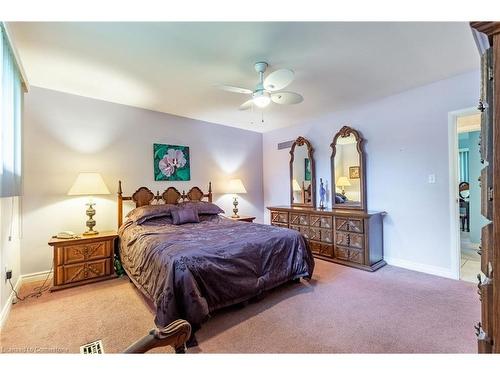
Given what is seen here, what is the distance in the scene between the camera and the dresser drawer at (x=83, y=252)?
9.29ft

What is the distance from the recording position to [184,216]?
3.56 metres

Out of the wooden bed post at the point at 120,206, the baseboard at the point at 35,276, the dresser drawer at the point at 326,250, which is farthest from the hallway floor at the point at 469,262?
the baseboard at the point at 35,276

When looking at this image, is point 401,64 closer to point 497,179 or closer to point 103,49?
point 497,179

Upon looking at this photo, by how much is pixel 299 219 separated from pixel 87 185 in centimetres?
319

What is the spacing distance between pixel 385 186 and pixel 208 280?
2912 millimetres

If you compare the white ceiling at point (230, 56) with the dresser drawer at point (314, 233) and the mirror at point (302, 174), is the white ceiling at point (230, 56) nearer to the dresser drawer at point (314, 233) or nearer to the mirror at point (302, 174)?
the mirror at point (302, 174)

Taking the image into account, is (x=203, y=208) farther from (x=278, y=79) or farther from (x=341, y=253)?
(x=278, y=79)

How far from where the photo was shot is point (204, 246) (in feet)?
7.43

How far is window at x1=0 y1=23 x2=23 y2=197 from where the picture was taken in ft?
6.22

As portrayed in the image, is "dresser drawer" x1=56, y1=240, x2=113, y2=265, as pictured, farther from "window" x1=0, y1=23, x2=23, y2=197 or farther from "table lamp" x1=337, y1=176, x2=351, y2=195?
"table lamp" x1=337, y1=176, x2=351, y2=195

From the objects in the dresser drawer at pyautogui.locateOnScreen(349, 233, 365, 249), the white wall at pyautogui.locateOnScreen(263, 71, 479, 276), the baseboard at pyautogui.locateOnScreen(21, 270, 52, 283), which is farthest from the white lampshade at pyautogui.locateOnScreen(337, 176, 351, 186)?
the baseboard at pyautogui.locateOnScreen(21, 270, 52, 283)

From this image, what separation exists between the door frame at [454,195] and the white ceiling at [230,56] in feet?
2.08

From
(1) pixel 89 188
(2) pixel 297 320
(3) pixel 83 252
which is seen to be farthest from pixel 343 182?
(3) pixel 83 252
